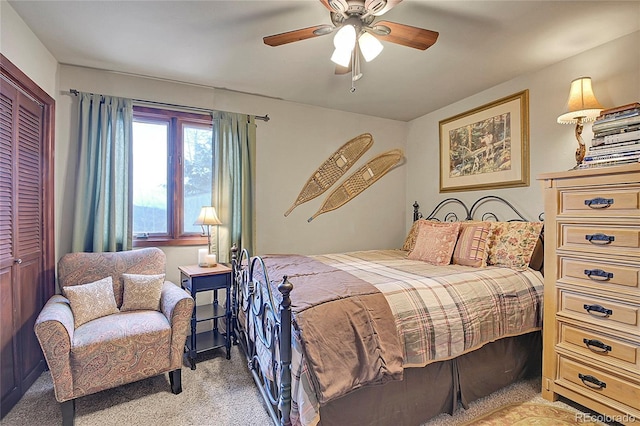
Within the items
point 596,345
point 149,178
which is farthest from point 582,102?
point 149,178

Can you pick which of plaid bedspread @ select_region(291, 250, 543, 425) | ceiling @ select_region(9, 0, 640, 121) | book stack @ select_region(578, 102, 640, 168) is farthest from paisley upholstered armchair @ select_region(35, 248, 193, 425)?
book stack @ select_region(578, 102, 640, 168)

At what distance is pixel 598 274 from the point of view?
1.78 meters

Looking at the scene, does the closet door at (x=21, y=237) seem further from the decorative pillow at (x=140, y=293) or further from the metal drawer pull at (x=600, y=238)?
the metal drawer pull at (x=600, y=238)

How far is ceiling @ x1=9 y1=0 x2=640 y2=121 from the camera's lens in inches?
74.2

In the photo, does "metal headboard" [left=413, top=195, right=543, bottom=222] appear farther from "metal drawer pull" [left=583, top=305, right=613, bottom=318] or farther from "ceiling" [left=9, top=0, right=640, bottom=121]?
"ceiling" [left=9, top=0, right=640, bottom=121]

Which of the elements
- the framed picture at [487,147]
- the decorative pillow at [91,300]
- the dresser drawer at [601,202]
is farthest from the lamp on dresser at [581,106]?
the decorative pillow at [91,300]

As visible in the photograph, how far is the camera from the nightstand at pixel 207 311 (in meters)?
2.45

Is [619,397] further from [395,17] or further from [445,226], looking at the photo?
[395,17]

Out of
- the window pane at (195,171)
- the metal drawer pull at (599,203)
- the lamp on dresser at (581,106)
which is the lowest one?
the metal drawer pull at (599,203)

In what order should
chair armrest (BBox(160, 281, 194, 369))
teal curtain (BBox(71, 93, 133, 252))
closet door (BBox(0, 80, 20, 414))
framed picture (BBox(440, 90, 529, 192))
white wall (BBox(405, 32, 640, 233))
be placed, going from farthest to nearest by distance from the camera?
framed picture (BBox(440, 90, 529, 192)) < teal curtain (BBox(71, 93, 133, 252)) < white wall (BBox(405, 32, 640, 233)) < chair armrest (BBox(160, 281, 194, 369)) < closet door (BBox(0, 80, 20, 414))

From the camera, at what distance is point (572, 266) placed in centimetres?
191

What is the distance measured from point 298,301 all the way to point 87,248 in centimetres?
221

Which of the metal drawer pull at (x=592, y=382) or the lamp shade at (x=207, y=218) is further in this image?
the lamp shade at (x=207, y=218)

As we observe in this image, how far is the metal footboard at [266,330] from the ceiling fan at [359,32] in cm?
138
